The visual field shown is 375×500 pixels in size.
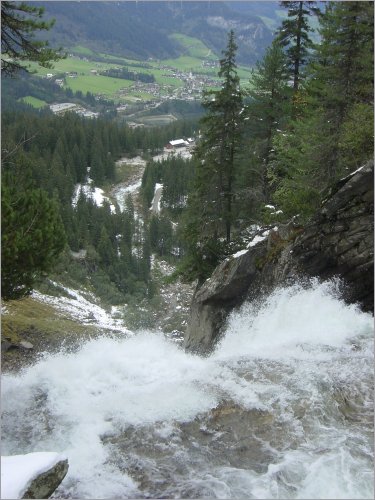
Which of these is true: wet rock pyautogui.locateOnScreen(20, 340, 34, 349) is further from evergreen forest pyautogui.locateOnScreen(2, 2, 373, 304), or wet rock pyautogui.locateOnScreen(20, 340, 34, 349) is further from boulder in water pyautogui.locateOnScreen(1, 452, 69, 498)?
boulder in water pyautogui.locateOnScreen(1, 452, 69, 498)

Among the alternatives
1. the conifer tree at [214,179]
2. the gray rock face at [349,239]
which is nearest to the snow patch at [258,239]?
the gray rock face at [349,239]

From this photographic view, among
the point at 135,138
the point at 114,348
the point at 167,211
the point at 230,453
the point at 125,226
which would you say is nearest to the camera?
the point at 230,453

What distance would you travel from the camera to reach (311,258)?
1494 cm

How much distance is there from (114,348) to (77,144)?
111m

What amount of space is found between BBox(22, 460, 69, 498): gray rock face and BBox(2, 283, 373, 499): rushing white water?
0.73 m

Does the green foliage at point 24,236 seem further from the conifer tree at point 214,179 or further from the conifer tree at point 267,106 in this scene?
the conifer tree at point 267,106

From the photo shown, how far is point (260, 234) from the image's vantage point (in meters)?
18.6

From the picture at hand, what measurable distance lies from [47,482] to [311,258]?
11.0 m

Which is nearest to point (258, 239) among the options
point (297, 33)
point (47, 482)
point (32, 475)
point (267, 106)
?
point (267, 106)

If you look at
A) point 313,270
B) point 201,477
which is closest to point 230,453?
point 201,477

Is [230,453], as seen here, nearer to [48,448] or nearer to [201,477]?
[201,477]

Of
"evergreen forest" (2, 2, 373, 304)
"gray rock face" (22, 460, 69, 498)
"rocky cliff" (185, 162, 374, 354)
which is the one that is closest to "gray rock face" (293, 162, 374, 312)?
"rocky cliff" (185, 162, 374, 354)

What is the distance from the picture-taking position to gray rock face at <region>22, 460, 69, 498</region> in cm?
704

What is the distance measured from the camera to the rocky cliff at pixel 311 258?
13.5 meters
